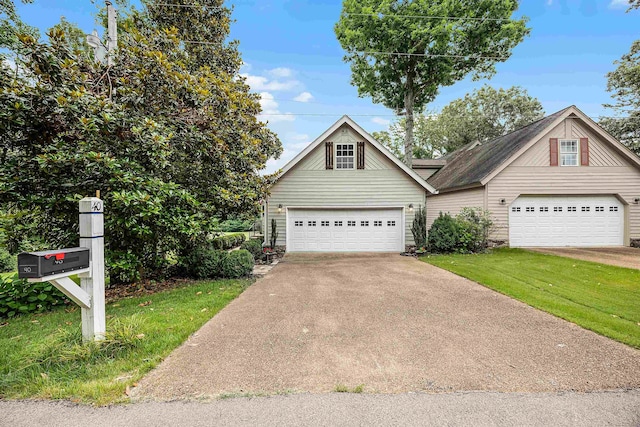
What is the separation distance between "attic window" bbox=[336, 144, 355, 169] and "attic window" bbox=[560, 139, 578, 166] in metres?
9.12

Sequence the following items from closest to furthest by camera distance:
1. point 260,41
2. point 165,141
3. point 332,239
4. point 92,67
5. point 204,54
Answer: point 165,141 → point 92,67 → point 204,54 → point 332,239 → point 260,41

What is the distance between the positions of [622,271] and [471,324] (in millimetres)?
6744

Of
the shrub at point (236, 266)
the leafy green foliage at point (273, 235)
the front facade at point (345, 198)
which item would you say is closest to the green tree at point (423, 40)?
Answer: the front facade at point (345, 198)

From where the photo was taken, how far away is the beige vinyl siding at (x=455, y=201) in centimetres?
1294

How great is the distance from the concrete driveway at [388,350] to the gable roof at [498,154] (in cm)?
865

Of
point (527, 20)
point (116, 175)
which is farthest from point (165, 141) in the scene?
point (527, 20)

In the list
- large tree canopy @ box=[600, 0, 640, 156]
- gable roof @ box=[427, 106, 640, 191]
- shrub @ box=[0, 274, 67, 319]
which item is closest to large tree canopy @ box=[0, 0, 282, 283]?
shrub @ box=[0, 274, 67, 319]

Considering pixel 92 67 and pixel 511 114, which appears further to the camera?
pixel 511 114

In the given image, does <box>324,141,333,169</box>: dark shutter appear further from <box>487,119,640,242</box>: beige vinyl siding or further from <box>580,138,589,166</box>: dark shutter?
<box>580,138,589,166</box>: dark shutter

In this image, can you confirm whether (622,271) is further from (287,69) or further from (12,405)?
(287,69)

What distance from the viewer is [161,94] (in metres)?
6.13

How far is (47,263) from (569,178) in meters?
16.7

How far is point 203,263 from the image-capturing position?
7816 mm

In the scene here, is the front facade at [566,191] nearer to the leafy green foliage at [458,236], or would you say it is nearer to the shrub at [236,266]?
the leafy green foliage at [458,236]
